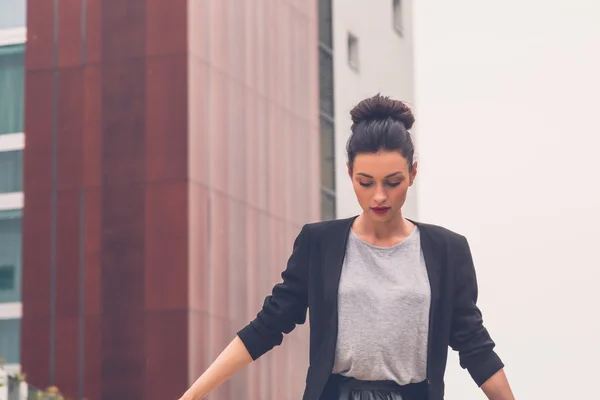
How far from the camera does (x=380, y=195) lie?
195 inches

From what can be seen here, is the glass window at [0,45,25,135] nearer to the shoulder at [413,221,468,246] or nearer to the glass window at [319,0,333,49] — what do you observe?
the glass window at [319,0,333,49]

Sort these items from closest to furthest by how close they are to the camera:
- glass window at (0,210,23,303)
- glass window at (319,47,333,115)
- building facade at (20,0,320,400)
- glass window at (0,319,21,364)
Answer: building facade at (20,0,320,400) < glass window at (0,319,21,364) < glass window at (0,210,23,303) < glass window at (319,47,333,115)

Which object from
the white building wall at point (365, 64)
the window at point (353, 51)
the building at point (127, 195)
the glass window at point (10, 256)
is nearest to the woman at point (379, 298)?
the building at point (127, 195)

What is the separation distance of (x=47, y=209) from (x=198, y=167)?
285 cm

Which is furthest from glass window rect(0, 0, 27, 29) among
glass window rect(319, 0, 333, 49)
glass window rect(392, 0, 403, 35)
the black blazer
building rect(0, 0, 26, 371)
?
the black blazer

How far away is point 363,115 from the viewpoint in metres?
5.07

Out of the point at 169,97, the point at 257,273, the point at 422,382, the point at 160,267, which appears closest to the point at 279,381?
the point at 257,273

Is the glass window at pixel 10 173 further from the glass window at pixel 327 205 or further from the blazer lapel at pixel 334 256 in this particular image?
the blazer lapel at pixel 334 256

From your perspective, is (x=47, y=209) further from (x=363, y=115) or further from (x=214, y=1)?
(x=363, y=115)

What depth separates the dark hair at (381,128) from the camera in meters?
4.98

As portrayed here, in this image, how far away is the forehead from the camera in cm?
496

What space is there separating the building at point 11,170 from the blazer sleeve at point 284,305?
64.2 ft

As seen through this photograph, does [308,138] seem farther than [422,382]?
Yes

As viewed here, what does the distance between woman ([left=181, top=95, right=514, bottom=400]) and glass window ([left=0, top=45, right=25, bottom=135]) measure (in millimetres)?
20443
